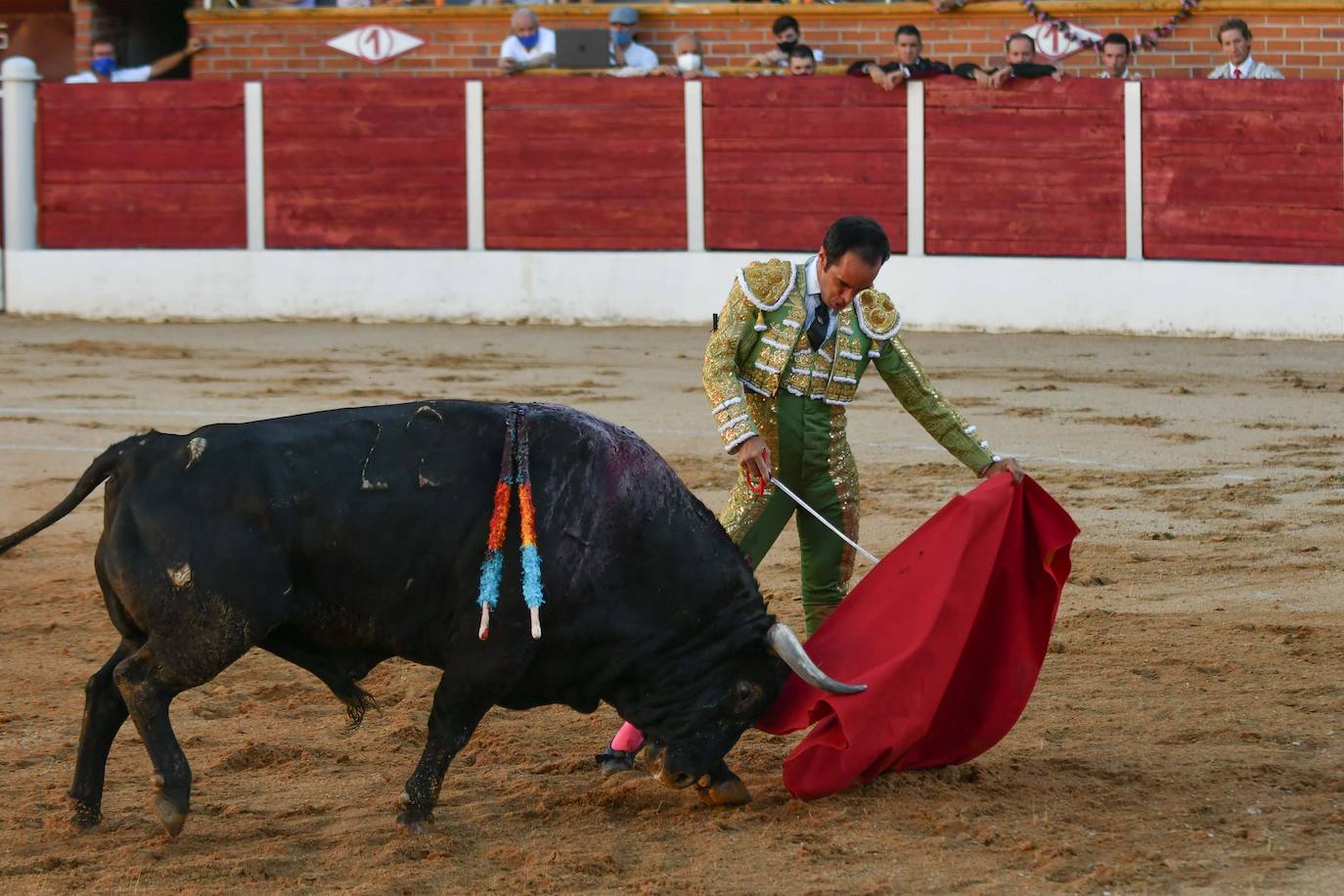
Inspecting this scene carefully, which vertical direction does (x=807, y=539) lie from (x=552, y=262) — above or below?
below

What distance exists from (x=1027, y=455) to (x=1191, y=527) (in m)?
1.15

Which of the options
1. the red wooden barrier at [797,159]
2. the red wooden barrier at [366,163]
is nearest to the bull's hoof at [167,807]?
the red wooden barrier at [797,159]

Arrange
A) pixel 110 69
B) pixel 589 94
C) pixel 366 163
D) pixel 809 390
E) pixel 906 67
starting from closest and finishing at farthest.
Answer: pixel 809 390 → pixel 906 67 → pixel 589 94 → pixel 366 163 → pixel 110 69

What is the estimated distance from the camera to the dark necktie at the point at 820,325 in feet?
11.7

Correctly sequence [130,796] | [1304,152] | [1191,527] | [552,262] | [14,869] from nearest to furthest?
[14,869] < [130,796] < [1191,527] < [1304,152] < [552,262]

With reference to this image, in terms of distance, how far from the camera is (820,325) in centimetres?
357

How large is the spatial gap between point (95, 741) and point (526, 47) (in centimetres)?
843

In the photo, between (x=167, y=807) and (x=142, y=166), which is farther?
(x=142, y=166)

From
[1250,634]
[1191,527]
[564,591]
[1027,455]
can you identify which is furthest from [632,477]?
[1027,455]

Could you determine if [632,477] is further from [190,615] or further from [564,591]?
[190,615]

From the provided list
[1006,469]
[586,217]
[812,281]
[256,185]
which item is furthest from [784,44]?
[1006,469]

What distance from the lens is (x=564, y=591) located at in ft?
10.2

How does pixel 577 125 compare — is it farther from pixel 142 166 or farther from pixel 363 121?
→ pixel 142 166

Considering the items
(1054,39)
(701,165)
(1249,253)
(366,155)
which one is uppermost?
(1054,39)
